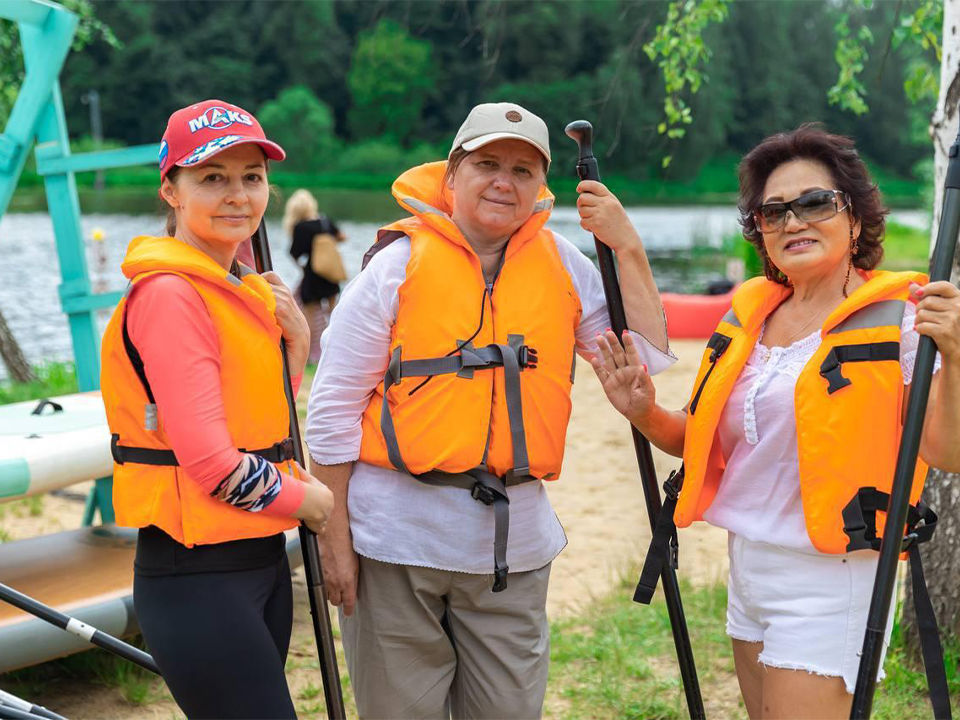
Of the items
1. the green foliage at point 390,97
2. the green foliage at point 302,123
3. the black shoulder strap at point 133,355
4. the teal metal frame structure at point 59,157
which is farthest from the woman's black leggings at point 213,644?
the green foliage at point 302,123

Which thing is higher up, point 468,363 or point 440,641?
point 468,363

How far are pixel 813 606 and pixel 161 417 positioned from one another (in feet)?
4.89

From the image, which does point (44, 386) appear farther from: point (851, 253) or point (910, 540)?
point (910, 540)

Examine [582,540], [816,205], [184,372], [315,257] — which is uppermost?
[816,205]

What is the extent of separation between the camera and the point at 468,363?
2418mm

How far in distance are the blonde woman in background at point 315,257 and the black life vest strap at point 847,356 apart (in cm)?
831

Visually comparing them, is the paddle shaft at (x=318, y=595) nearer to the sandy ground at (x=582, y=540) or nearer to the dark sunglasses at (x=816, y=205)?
the dark sunglasses at (x=816, y=205)

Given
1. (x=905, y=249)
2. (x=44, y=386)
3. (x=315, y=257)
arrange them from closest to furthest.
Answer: (x=44, y=386) < (x=315, y=257) < (x=905, y=249)


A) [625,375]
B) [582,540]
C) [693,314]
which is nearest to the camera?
[625,375]

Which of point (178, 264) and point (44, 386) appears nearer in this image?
point (178, 264)

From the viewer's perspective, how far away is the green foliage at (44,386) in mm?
8377

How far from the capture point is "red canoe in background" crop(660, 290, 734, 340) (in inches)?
508

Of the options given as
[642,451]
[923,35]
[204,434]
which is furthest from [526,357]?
[923,35]

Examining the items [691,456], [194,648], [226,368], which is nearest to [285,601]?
[194,648]
